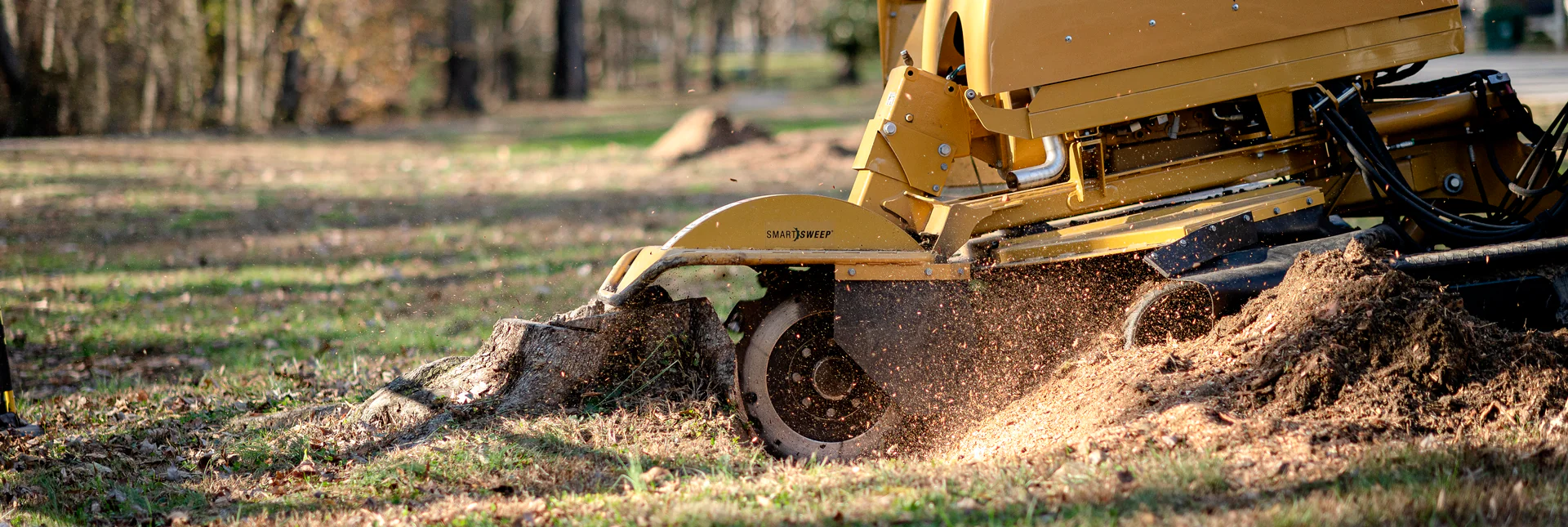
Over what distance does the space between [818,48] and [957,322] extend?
62057 mm

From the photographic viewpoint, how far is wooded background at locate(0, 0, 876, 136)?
22328mm

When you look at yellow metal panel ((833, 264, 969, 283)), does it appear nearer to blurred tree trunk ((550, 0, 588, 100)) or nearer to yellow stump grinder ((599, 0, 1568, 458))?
yellow stump grinder ((599, 0, 1568, 458))

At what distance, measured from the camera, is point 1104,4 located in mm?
5516

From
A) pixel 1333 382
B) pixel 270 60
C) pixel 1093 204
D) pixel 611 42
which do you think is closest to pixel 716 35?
pixel 611 42

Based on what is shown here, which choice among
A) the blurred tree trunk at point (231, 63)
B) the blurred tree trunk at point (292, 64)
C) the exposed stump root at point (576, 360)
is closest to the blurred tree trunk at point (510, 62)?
the blurred tree trunk at point (292, 64)

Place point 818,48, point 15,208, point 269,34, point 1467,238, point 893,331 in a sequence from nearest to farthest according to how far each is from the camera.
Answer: point 893,331 → point 1467,238 → point 15,208 → point 269,34 → point 818,48

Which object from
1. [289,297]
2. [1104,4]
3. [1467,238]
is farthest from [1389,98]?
[289,297]

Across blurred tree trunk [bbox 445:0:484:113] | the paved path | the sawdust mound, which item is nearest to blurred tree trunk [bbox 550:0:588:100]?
blurred tree trunk [bbox 445:0:484:113]

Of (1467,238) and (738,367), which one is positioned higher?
(1467,238)

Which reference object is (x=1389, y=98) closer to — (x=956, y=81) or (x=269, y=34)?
(x=956, y=81)

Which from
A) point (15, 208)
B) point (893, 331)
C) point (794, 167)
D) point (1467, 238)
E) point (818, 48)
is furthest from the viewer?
point (818, 48)

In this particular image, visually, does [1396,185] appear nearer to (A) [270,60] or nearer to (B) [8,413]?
(B) [8,413]

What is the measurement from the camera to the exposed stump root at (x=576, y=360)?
18.2 ft

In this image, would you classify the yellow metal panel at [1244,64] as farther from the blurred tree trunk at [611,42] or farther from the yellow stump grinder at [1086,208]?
the blurred tree trunk at [611,42]
